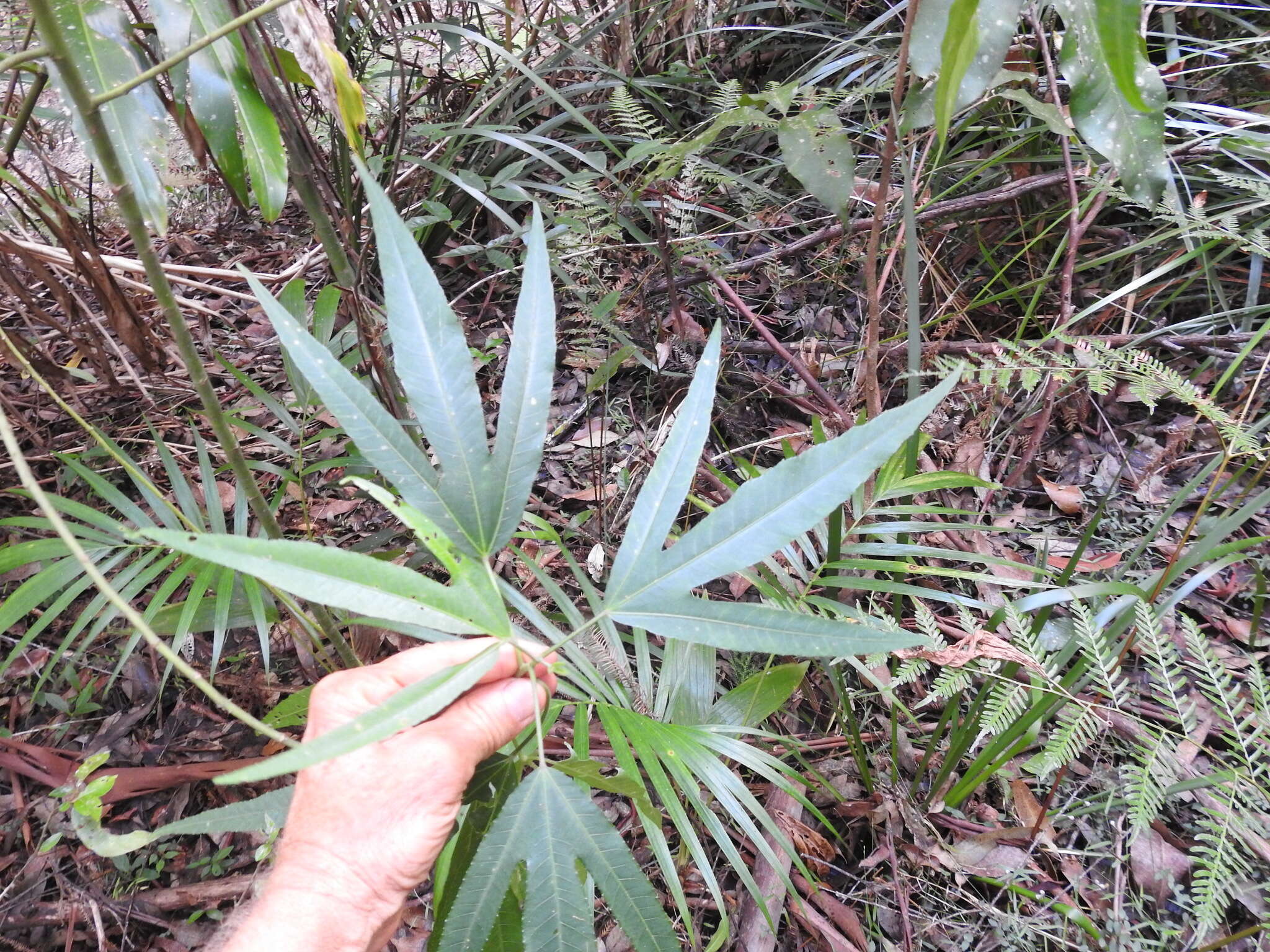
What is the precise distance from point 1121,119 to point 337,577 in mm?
1094

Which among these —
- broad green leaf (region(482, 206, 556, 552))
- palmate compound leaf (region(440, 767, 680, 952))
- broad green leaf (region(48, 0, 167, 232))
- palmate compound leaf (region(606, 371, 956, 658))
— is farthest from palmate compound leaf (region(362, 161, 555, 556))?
broad green leaf (region(48, 0, 167, 232))

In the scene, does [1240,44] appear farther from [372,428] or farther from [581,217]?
[372,428]

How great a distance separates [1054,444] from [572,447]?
111 cm

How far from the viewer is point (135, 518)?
1.14 meters

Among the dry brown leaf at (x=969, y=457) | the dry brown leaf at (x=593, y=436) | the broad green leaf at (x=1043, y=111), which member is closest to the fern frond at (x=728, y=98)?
the broad green leaf at (x=1043, y=111)

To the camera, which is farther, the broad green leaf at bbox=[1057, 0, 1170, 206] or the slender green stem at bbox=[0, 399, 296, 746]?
the broad green leaf at bbox=[1057, 0, 1170, 206]

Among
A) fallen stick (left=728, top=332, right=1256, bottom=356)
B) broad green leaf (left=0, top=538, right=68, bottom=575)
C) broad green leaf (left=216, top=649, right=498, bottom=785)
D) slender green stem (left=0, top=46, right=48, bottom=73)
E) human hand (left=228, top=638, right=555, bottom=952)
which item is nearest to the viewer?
broad green leaf (left=216, top=649, right=498, bottom=785)

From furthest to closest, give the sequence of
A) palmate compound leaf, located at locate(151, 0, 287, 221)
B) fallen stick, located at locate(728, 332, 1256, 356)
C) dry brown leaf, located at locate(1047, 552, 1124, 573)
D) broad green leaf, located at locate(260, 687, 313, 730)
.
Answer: fallen stick, located at locate(728, 332, 1256, 356)
dry brown leaf, located at locate(1047, 552, 1124, 573)
broad green leaf, located at locate(260, 687, 313, 730)
palmate compound leaf, located at locate(151, 0, 287, 221)

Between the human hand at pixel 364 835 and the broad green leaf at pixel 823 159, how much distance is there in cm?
76

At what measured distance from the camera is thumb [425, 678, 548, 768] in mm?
599

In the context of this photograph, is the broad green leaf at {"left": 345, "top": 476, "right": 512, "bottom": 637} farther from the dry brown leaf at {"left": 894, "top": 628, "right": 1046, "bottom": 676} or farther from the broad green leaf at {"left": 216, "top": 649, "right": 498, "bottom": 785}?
the dry brown leaf at {"left": 894, "top": 628, "right": 1046, "bottom": 676}

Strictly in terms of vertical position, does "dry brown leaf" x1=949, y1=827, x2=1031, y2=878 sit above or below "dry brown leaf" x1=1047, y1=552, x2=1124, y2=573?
below

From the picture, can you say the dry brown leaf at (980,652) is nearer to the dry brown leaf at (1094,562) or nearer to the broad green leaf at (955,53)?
the dry brown leaf at (1094,562)

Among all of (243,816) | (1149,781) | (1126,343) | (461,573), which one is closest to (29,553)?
(243,816)
